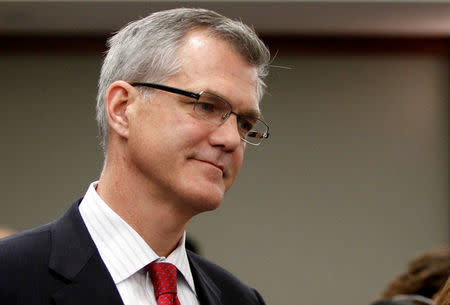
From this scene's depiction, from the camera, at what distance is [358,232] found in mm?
6305

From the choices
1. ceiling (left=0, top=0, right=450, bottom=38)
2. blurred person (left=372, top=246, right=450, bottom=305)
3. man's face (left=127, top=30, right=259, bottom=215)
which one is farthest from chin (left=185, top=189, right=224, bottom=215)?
ceiling (left=0, top=0, right=450, bottom=38)

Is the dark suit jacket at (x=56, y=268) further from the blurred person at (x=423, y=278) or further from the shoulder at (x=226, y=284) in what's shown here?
the blurred person at (x=423, y=278)

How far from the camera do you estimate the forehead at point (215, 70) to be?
5.89 ft

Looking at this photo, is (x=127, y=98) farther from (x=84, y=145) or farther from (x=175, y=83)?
(x=84, y=145)

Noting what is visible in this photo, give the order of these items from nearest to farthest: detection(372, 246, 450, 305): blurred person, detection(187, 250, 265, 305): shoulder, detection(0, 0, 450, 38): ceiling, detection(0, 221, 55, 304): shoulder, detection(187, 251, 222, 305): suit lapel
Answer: detection(0, 221, 55, 304): shoulder, detection(187, 251, 222, 305): suit lapel, detection(187, 250, 265, 305): shoulder, detection(372, 246, 450, 305): blurred person, detection(0, 0, 450, 38): ceiling

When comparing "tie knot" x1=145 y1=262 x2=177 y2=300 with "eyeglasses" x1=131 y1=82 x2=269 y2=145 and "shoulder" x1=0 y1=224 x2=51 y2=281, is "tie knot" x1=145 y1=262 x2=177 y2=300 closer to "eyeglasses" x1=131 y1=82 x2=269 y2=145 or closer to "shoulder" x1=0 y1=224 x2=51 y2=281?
"shoulder" x1=0 y1=224 x2=51 y2=281

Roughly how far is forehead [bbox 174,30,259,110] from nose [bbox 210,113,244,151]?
36 millimetres

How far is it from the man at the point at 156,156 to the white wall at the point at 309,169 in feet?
14.6

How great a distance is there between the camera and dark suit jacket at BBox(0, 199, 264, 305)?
1618 mm

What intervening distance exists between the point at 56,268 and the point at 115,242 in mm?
162

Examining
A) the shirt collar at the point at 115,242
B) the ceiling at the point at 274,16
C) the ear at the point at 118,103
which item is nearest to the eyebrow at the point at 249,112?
the ear at the point at 118,103

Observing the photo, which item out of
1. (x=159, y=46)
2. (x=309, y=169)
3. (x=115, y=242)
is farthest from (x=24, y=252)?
(x=309, y=169)

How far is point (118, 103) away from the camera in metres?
1.84

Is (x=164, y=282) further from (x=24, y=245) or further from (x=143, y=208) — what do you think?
(x=24, y=245)
